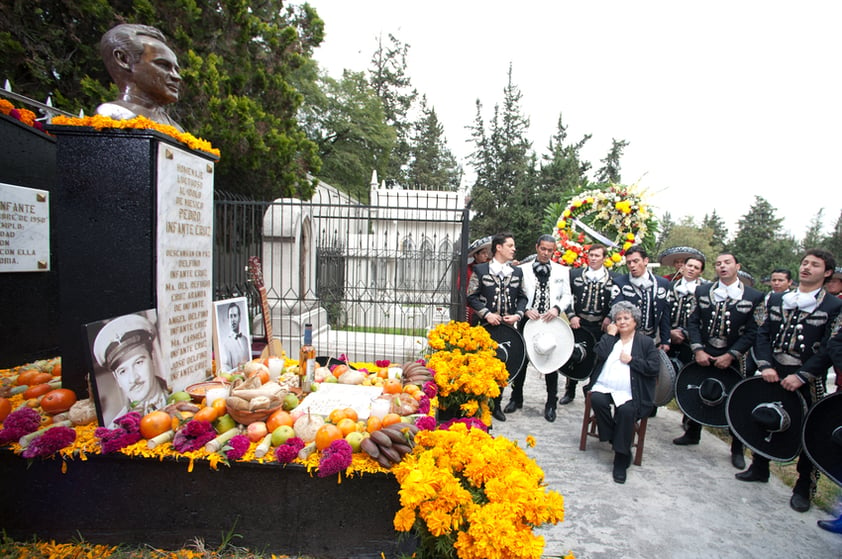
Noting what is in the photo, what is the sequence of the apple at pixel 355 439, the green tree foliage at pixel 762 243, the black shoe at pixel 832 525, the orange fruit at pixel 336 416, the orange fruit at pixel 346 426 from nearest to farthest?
the apple at pixel 355 439 < the orange fruit at pixel 346 426 < the orange fruit at pixel 336 416 < the black shoe at pixel 832 525 < the green tree foliage at pixel 762 243

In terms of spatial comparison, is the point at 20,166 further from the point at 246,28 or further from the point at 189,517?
the point at 246,28

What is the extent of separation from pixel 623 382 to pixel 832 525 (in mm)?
1659

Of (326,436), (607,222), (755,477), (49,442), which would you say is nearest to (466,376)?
(326,436)

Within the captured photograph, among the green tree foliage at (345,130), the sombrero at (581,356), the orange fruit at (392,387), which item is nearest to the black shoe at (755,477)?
the sombrero at (581,356)

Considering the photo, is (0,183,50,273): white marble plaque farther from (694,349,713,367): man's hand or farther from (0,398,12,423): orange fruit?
(694,349,713,367): man's hand

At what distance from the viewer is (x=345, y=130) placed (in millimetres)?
20188

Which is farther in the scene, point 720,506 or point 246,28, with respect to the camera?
point 246,28

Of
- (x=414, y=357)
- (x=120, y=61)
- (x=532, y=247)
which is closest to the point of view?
(x=120, y=61)

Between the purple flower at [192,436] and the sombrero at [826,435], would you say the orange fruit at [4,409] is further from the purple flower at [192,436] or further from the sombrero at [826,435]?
the sombrero at [826,435]

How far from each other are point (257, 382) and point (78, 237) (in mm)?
1569

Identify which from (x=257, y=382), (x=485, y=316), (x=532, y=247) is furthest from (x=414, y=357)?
(x=532, y=247)

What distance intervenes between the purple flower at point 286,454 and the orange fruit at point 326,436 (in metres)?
0.16

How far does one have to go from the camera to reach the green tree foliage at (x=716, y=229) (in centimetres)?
4069

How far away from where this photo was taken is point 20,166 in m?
3.94
